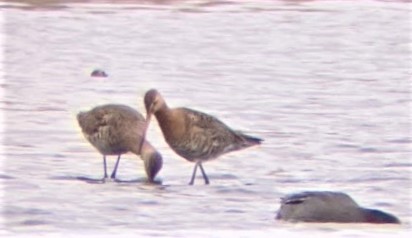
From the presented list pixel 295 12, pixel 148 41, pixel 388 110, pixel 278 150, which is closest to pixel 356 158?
pixel 278 150

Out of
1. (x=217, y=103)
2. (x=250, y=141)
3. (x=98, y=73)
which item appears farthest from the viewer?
(x=98, y=73)

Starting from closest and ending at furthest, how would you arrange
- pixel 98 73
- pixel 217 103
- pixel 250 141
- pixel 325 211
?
pixel 325 211 → pixel 250 141 → pixel 217 103 → pixel 98 73

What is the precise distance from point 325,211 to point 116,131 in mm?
2243

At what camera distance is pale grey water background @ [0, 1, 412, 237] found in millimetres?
9102

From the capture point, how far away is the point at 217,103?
519 inches

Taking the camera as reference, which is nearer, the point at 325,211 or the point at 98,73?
the point at 325,211

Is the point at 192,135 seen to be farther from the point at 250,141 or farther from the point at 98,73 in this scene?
the point at 98,73

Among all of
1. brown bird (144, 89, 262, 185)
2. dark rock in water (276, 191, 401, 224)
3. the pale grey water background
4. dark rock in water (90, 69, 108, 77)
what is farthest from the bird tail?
dark rock in water (90, 69, 108, 77)

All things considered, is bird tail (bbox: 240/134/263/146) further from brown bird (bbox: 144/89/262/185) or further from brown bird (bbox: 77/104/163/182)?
brown bird (bbox: 77/104/163/182)

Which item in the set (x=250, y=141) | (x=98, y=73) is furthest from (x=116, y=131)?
(x=98, y=73)

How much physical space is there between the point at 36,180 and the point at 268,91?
4.08 m

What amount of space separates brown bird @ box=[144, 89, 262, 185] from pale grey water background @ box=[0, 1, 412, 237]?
0.45ft

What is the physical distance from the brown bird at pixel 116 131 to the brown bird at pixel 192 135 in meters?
0.15

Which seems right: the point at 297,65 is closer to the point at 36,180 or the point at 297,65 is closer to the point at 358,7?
the point at 358,7
